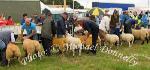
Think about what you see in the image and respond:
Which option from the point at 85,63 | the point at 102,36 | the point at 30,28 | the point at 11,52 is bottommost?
the point at 85,63

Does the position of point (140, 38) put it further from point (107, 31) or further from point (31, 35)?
point (31, 35)

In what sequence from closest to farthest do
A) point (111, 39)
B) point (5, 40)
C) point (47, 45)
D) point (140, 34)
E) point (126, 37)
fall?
point (5, 40) < point (47, 45) < point (111, 39) < point (126, 37) < point (140, 34)

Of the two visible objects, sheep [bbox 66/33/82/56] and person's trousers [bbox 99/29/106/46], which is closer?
sheep [bbox 66/33/82/56]

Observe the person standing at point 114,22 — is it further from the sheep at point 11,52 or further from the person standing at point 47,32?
the sheep at point 11,52

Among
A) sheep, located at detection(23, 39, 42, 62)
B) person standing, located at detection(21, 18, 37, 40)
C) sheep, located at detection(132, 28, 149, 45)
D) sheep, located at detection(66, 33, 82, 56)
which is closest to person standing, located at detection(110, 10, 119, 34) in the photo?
sheep, located at detection(132, 28, 149, 45)

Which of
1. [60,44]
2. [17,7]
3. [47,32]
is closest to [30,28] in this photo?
[47,32]

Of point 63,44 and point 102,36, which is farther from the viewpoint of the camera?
point 102,36

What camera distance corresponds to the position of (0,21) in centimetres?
2305

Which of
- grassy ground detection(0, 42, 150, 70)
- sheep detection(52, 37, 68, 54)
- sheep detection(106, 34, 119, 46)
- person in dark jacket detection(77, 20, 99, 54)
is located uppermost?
person in dark jacket detection(77, 20, 99, 54)

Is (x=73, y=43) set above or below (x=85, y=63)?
above

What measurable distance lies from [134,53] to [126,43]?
3.03 metres

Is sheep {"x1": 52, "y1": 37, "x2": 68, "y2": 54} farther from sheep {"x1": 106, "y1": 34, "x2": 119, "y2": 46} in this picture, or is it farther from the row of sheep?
sheep {"x1": 106, "y1": 34, "x2": 119, "y2": 46}

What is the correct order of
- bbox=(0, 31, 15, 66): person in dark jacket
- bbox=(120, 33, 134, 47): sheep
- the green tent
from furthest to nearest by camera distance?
the green tent, bbox=(120, 33, 134, 47): sheep, bbox=(0, 31, 15, 66): person in dark jacket

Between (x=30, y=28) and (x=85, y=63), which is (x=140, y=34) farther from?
(x=30, y=28)
